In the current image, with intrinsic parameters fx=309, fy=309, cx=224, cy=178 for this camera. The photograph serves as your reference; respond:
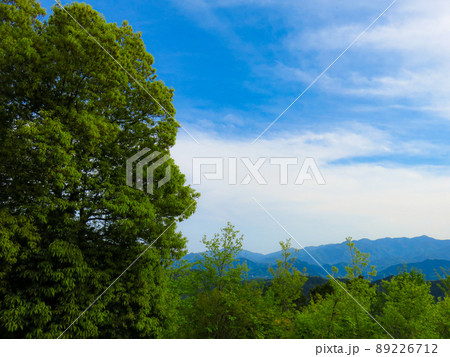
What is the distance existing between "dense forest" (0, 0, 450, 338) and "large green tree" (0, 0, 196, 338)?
1.5 inches

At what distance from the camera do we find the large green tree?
8453 millimetres

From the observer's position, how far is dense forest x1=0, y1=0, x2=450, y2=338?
8.50 meters

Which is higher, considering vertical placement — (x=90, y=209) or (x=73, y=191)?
(x=73, y=191)

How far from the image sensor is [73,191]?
976cm

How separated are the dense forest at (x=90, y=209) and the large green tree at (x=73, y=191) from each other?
38mm

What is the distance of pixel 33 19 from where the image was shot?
34.7ft

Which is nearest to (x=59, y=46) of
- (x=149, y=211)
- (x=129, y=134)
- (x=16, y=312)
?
(x=129, y=134)

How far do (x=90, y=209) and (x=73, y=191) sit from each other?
777 mm

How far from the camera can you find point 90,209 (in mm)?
10023

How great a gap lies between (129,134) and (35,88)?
3271mm

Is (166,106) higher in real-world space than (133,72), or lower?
lower

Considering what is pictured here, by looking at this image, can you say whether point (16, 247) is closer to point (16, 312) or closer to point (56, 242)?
point (56, 242)

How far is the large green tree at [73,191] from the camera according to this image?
8.45 metres

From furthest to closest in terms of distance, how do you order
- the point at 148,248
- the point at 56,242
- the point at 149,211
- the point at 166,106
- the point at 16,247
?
the point at 166,106 → the point at 148,248 → the point at 149,211 → the point at 56,242 → the point at 16,247
